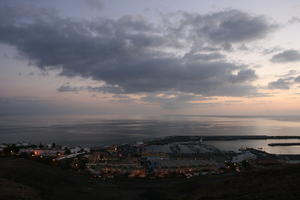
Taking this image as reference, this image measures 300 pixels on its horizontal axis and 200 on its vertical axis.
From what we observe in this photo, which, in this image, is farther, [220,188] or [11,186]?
[220,188]

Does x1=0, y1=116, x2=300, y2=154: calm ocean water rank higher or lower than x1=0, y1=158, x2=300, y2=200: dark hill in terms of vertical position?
lower

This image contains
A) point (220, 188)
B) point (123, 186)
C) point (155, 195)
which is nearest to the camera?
point (220, 188)

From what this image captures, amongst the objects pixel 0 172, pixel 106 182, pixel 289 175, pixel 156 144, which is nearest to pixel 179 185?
pixel 106 182

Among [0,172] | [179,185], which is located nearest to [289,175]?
[179,185]

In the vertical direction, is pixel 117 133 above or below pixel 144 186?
below

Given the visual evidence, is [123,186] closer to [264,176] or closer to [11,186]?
[11,186]

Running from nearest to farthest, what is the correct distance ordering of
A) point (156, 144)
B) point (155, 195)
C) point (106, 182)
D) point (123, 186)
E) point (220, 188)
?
point (220, 188) < point (155, 195) < point (123, 186) < point (106, 182) < point (156, 144)

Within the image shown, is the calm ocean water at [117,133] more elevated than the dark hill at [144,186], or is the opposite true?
the dark hill at [144,186]

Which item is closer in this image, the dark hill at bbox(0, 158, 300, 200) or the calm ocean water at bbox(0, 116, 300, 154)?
the dark hill at bbox(0, 158, 300, 200)

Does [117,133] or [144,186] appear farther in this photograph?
[117,133]

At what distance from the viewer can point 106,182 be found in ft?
70.3

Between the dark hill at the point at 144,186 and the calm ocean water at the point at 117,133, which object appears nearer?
the dark hill at the point at 144,186

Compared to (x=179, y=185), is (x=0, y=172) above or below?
above

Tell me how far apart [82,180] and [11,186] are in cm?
781
